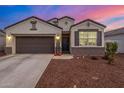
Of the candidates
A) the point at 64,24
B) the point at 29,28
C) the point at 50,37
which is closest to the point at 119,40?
the point at 64,24

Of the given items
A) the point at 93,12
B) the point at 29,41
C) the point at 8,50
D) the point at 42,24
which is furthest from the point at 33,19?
the point at 93,12

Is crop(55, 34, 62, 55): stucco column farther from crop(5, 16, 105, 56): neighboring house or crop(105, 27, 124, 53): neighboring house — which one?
crop(105, 27, 124, 53): neighboring house

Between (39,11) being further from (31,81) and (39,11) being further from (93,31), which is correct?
(31,81)

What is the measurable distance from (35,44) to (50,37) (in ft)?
5.76

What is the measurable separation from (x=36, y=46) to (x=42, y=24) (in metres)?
2.51

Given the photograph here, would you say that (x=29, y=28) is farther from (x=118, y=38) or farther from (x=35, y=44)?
(x=118, y=38)

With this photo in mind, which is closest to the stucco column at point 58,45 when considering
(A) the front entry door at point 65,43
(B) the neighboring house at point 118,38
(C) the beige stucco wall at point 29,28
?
(C) the beige stucco wall at point 29,28

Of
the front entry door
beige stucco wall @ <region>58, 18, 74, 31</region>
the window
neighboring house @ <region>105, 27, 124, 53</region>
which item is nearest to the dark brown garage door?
the front entry door

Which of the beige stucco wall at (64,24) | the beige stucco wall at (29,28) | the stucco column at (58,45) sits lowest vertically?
the stucco column at (58,45)

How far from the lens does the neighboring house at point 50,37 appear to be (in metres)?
20.4

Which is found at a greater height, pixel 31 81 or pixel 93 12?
pixel 93 12

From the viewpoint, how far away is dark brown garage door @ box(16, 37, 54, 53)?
2186 centimetres

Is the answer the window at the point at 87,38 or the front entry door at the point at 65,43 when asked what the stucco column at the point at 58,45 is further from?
the front entry door at the point at 65,43

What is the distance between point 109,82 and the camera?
28.9ft
